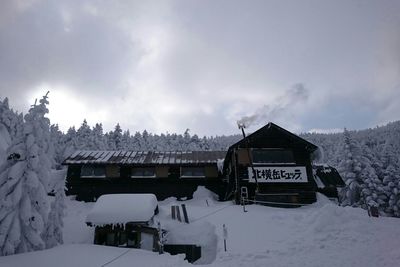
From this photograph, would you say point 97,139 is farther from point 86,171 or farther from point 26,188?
point 26,188

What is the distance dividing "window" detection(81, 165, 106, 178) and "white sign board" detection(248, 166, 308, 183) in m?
16.5

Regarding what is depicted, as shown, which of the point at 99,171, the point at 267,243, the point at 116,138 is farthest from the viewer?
the point at 116,138

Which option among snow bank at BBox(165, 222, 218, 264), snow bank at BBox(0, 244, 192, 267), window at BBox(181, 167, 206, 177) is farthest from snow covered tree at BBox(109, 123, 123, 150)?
snow bank at BBox(0, 244, 192, 267)

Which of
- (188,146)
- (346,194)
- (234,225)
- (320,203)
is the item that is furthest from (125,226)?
(188,146)

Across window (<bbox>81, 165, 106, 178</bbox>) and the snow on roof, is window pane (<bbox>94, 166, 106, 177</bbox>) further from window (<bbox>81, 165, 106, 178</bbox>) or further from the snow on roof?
the snow on roof

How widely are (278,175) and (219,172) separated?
7635 mm

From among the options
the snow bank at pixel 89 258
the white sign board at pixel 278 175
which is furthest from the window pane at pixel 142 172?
the snow bank at pixel 89 258

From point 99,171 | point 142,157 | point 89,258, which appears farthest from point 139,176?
point 89,258

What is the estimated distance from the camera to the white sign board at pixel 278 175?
28.4 m

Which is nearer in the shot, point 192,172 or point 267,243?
point 267,243

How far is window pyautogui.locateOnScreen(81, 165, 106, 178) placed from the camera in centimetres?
3372

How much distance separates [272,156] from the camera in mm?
29500

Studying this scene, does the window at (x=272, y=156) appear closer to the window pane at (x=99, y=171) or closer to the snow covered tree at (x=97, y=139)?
the window pane at (x=99, y=171)

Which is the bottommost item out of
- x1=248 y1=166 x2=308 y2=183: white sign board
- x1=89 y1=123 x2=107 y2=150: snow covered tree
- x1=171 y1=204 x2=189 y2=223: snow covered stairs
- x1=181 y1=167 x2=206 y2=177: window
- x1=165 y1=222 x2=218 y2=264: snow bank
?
x1=165 y1=222 x2=218 y2=264: snow bank
